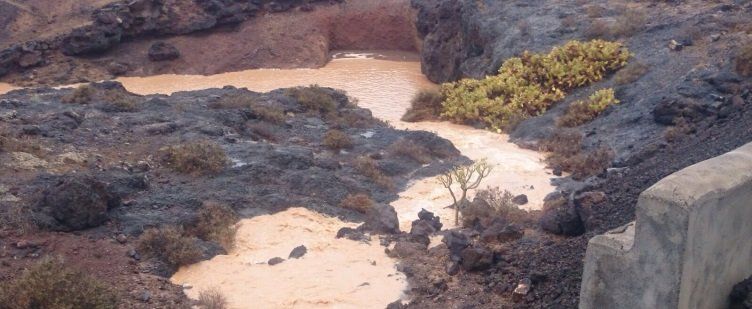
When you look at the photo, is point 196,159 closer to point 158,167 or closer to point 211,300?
point 158,167

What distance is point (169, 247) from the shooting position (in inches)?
338

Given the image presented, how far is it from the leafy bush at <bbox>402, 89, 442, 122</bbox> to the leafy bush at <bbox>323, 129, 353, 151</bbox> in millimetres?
4468

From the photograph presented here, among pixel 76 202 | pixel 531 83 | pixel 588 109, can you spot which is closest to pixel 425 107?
pixel 531 83

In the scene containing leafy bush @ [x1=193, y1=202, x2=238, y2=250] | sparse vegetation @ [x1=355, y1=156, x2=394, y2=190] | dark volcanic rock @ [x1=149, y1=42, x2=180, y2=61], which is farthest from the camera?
dark volcanic rock @ [x1=149, y1=42, x2=180, y2=61]

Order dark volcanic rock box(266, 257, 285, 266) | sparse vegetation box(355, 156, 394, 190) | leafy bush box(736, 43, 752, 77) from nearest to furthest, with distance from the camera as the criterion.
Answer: dark volcanic rock box(266, 257, 285, 266) < sparse vegetation box(355, 156, 394, 190) < leafy bush box(736, 43, 752, 77)

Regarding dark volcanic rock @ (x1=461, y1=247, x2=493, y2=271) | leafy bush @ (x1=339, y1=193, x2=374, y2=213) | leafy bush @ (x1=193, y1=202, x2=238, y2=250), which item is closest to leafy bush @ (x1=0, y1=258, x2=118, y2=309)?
leafy bush @ (x1=193, y1=202, x2=238, y2=250)

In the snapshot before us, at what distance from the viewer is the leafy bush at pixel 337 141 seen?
1270cm

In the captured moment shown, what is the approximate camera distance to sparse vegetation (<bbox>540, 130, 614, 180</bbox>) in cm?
1177

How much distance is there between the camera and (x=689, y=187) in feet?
15.6

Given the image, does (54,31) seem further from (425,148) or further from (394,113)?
(425,148)

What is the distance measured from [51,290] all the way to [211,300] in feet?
5.09

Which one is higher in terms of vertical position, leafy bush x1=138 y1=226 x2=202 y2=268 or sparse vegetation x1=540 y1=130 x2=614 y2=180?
leafy bush x1=138 y1=226 x2=202 y2=268

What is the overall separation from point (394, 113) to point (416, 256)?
9.73 metres

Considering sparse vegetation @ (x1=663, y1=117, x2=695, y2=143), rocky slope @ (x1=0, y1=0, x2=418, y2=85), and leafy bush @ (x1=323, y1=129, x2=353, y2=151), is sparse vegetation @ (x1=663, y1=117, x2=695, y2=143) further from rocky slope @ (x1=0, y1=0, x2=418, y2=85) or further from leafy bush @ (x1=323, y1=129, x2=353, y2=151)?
rocky slope @ (x1=0, y1=0, x2=418, y2=85)
